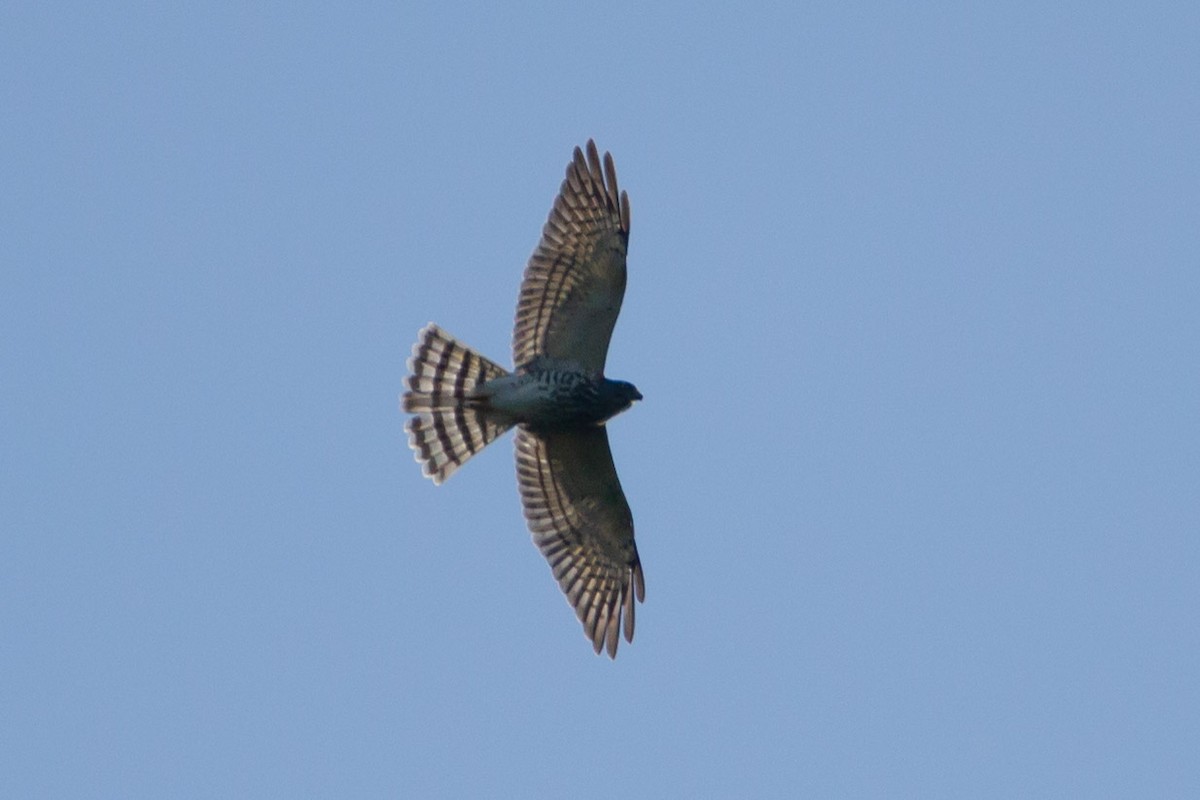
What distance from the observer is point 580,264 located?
18.2 meters

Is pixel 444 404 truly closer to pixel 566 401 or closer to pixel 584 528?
pixel 566 401

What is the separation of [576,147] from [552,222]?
70 centimetres

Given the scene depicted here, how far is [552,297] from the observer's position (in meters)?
18.3

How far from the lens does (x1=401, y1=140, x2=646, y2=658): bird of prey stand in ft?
59.9

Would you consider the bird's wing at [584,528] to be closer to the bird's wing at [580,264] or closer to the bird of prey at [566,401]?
Answer: the bird of prey at [566,401]

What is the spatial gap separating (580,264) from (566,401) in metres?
1.16

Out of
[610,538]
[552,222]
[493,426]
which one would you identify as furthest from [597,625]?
[552,222]

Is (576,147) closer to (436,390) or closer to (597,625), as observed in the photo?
(436,390)

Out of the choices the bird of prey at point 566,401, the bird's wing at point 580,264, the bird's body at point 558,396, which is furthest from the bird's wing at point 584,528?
the bird's wing at point 580,264

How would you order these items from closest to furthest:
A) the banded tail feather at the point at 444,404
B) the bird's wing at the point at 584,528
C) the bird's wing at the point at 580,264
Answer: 1. the bird's wing at the point at 580,264
2. the banded tail feather at the point at 444,404
3. the bird's wing at the point at 584,528

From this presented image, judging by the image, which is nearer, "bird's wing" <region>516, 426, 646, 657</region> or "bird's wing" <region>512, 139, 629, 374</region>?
"bird's wing" <region>512, 139, 629, 374</region>

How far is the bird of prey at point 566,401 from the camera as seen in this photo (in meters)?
18.2

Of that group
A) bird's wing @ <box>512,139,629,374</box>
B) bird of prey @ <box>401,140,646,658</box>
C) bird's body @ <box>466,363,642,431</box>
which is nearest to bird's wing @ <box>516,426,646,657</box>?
bird of prey @ <box>401,140,646,658</box>

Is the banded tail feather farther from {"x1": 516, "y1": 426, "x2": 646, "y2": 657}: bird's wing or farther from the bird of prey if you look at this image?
{"x1": 516, "y1": 426, "x2": 646, "y2": 657}: bird's wing
